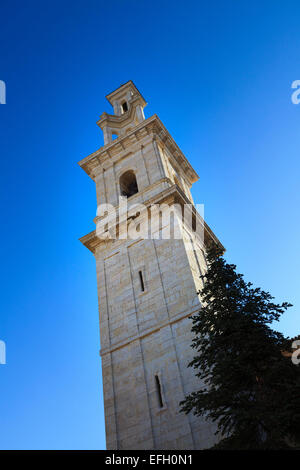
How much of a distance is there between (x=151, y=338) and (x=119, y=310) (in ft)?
8.23

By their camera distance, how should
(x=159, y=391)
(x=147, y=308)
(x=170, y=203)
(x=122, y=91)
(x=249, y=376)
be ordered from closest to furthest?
(x=249, y=376)
(x=159, y=391)
(x=147, y=308)
(x=170, y=203)
(x=122, y=91)

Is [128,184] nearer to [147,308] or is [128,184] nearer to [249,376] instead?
[147,308]

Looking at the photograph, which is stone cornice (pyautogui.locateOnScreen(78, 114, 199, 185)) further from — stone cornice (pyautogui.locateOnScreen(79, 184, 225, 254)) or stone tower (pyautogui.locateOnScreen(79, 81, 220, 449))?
stone cornice (pyautogui.locateOnScreen(79, 184, 225, 254))

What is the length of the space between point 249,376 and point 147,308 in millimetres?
8400

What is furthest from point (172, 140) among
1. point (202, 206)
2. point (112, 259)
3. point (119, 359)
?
point (119, 359)

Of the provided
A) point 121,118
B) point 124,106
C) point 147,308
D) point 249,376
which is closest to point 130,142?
point 121,118

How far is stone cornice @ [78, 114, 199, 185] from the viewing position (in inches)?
1067

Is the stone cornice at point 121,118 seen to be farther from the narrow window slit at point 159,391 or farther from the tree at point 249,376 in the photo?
the tree at point 249,376

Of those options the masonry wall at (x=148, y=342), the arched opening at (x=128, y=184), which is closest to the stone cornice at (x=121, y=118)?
the arched opening at (x=128, y=184)

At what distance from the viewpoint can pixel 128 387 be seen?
1678cm

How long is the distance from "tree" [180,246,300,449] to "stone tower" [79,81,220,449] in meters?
4.12

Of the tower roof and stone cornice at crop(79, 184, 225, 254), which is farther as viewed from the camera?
the tower roof

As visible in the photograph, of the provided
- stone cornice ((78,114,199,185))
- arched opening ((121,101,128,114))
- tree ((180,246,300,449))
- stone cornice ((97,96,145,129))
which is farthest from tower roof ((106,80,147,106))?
tree ((180,246,300,449))

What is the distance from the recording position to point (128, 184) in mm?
27438
